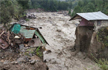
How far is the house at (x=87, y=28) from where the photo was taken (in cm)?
473

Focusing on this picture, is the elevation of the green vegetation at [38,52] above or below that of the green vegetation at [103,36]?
below

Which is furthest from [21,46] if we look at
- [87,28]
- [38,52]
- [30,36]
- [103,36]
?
[103,36]

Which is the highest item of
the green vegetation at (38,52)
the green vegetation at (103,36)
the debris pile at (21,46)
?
the green vegetation at (103,36)

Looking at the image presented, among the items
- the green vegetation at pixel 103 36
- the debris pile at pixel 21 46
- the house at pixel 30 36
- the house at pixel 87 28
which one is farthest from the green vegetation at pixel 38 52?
the green vegetation at pixel 103 36

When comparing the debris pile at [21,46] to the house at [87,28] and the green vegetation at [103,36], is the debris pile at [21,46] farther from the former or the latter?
the green vegetation at [103,36]

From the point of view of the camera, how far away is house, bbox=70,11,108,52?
4.73 meters

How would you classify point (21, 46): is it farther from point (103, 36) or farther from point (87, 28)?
point (103, 36)

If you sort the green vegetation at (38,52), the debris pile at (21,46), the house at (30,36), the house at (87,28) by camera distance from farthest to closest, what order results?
the house at (30,36), the green vegetation at (38,52), the debris pile at (21,46), the house at (87,28)

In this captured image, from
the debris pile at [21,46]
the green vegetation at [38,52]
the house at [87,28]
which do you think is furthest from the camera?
the green vegetation at [38,52]

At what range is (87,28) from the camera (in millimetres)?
5430

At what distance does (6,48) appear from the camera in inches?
211

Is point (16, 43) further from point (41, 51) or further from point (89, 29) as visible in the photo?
point (89, 29)

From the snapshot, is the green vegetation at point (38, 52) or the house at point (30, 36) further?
the house at point (30, 36)

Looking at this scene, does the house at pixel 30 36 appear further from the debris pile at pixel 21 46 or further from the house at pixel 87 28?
the house at pixel 87 28
